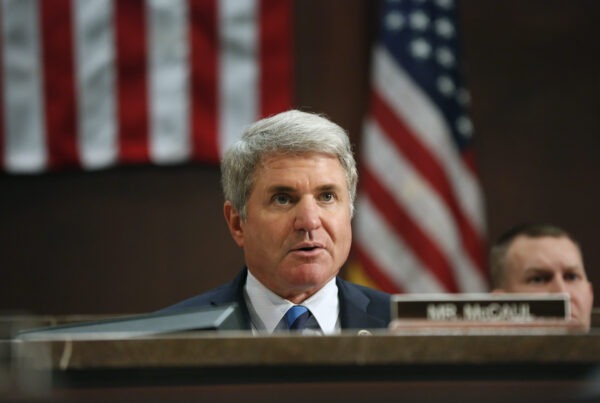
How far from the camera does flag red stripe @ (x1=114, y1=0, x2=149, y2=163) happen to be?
13.0 ft

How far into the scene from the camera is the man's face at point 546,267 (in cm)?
221

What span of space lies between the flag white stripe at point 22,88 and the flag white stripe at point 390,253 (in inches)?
73.8

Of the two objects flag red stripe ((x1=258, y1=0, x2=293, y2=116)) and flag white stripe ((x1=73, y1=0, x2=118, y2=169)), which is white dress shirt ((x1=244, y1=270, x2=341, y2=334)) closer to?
flag red stripe ((x1=258, y1=0, x2=293, y2=116))

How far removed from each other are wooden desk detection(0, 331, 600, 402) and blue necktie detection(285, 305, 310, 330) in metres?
0.75

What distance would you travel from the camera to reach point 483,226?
395 cm

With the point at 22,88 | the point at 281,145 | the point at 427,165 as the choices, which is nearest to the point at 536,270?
the point at 281,145

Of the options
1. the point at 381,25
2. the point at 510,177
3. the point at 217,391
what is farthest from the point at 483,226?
the point at 217,391

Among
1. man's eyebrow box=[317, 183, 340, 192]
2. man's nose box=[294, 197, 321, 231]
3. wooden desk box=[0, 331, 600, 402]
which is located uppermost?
man's eyebrow box=[317, 183, 340, 192]

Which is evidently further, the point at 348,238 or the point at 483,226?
the point at 483,226

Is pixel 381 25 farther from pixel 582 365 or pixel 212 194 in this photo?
pixel 582 365

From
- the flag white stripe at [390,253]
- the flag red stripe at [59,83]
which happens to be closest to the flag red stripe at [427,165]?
the flag white stripe at [390,253]

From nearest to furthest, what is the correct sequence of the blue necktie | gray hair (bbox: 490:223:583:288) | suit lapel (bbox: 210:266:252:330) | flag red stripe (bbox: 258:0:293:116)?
1. the blue necktie
2. suit lapel (bbox: 210:266:252:330)
3. gray hair (bbox: 490:223:583:288)
4. flag red stripe (bbox: 258:0:293:116)

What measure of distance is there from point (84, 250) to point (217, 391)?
10.8ft

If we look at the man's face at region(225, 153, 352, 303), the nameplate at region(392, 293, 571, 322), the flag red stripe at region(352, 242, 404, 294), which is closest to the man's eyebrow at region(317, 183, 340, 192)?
the man's face at region(225, 153, 352, 303)
